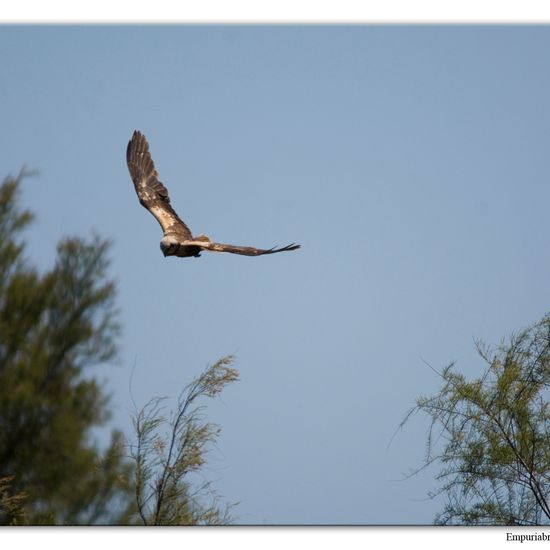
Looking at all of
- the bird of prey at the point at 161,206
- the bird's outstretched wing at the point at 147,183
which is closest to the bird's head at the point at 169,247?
the bird of prey at the point at 161,206

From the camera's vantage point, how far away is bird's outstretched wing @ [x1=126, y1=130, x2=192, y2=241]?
10.2 m

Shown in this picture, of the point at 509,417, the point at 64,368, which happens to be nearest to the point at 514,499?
the point at 509,417

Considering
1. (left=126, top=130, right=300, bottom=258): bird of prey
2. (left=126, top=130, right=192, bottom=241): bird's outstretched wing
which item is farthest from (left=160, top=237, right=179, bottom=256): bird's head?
(left=126, top=130, right=192, bottom=241): bird's outstretched wing

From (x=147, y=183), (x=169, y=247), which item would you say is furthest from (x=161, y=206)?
(x=169, y=247)

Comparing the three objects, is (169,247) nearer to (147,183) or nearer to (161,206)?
(161,206)

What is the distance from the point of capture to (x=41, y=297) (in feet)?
32.8

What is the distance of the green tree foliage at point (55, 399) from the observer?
8.64 meters

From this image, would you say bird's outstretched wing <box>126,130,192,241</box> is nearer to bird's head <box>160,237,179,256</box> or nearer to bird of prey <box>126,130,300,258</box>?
bird of prey <box>126,130,300,258</box>

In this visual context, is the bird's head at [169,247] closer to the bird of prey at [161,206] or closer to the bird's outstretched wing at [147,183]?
the bird of prey at [161,206]

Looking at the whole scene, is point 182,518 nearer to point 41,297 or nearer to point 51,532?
Answer: point 51,532
